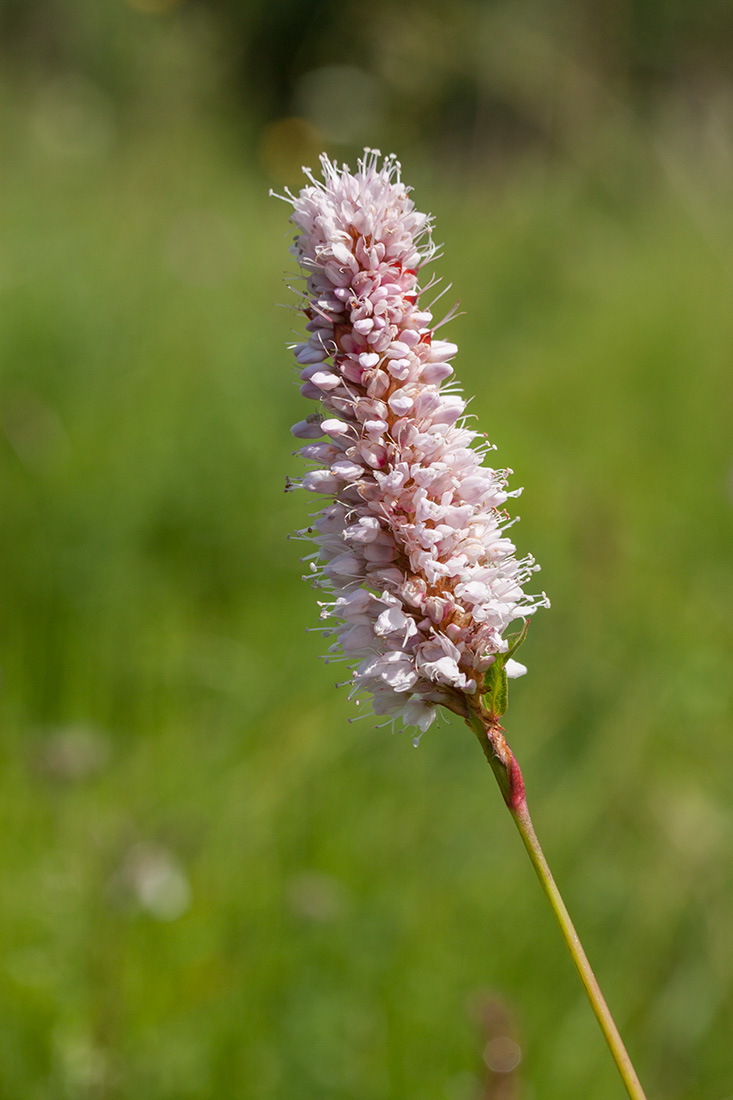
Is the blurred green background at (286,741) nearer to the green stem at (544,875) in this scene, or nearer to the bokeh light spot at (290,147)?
the green stem at (544,875)

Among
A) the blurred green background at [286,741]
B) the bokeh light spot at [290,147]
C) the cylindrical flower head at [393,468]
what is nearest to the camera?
the cylindrical flower head at [393,468]

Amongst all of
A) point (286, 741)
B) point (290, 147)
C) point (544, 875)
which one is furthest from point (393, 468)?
point (290, 147)

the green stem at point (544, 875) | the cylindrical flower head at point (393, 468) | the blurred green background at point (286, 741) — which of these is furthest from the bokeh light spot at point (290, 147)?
the green stem at point (544, 875)

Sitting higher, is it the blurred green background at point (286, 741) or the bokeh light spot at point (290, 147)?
the bokeh light spot at point (290, 147)

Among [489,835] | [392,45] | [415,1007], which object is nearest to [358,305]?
[415,1007]

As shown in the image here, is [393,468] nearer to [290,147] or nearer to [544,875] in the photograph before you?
[544,875]

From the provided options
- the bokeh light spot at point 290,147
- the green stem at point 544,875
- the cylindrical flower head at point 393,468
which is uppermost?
the bokeh light spot at point 290,147

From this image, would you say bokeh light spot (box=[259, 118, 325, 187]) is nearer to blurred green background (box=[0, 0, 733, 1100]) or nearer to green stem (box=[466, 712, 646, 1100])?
blurred green background (box=[0, 0, 733, 1100])
